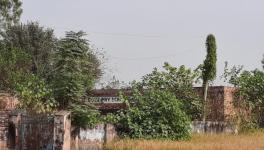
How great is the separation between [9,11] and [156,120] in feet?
51.7

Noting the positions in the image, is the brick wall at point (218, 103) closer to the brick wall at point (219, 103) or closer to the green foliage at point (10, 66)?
the brick wall at point (219, 103)

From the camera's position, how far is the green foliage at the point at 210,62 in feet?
81.0

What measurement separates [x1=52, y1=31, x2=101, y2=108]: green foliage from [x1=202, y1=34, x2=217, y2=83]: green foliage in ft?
22.2

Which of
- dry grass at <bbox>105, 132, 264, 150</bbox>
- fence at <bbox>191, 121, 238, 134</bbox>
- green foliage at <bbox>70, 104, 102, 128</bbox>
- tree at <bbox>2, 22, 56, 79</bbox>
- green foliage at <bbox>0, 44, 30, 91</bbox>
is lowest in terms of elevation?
dry grass at <bbox>105, 132, 264, 150</bbox>

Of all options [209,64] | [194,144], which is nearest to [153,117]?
[194,144]

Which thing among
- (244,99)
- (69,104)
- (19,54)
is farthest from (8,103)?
(244,99)

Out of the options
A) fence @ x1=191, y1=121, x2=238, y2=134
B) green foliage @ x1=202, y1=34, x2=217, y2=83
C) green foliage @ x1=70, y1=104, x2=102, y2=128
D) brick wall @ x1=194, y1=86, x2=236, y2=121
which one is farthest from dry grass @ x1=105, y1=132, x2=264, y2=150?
green foliage @ x1=202, y1=34, x2=217, y2=83

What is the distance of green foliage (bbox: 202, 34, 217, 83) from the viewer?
81.0 ft

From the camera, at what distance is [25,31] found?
29484 millimetres

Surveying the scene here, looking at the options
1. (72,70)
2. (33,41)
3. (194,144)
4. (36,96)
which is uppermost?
(33,41)

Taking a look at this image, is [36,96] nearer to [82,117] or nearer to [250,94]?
[82,117]

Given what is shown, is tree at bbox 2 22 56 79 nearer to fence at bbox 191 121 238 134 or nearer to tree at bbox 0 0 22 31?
tree at bbox 0 0 22 31

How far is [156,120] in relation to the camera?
65.1 ft

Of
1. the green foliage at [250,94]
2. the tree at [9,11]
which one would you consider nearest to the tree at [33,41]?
the tree at [9,11]
